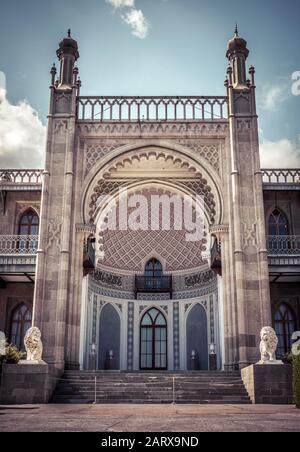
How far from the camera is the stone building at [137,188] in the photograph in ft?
52.0

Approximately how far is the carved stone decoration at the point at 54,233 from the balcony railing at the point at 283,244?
752cm

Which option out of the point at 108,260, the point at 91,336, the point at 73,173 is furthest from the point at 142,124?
the point at 91,336

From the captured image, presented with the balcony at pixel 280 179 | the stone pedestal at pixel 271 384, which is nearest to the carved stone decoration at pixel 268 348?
the stone pedestal at pixel 271 384

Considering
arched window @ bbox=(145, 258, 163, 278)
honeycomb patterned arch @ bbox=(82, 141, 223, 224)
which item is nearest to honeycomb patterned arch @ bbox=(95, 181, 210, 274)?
arched window @ bbox=(145, 258, 163, 278)

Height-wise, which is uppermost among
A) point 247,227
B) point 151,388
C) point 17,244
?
point 17,244

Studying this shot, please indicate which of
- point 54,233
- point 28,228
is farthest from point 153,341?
point 54,233

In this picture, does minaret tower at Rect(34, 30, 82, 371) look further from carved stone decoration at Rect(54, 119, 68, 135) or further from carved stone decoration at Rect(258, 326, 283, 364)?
carved stone decoration at Rect(258, 326, 283, 364)

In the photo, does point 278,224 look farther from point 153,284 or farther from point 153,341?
point 153,341

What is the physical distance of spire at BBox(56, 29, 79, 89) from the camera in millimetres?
18302

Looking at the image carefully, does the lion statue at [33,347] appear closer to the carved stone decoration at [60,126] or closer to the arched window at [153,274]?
the carved stone decoration at [60,126]

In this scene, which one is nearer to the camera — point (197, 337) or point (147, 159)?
point (147, 159)

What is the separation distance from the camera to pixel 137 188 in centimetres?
2025

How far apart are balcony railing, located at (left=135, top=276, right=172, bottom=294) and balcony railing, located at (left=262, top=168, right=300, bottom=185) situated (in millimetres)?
7205

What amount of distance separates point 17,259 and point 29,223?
9.11 ft
